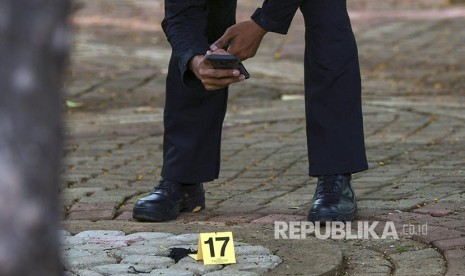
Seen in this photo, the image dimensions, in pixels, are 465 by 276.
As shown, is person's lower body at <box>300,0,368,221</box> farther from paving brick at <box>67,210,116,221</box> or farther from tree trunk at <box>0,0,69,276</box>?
tree trunk at <box>0,0,69,276</box>

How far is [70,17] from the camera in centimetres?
159

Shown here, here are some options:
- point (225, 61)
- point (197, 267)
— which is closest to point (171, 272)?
point (197, 267)

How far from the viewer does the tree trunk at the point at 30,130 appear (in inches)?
59.1

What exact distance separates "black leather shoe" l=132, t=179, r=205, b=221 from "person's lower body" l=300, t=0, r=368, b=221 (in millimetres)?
472

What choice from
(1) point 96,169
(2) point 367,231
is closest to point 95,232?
(2) point 367,231

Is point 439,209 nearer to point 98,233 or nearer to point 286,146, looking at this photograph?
point 98,233

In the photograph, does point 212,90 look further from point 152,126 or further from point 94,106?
point 94,106

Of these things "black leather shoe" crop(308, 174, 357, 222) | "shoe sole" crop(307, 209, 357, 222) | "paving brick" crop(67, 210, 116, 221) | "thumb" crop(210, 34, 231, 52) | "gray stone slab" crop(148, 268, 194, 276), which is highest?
"thumb" crop(210, 34, 231, 52)

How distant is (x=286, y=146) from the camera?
5.79 meters

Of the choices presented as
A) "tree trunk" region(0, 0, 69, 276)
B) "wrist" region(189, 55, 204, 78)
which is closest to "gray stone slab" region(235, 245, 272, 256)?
"wrist" region(189, 55, 204, 78)

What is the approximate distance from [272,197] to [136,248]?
1.10 m

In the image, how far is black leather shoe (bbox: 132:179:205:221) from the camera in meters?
4.20
